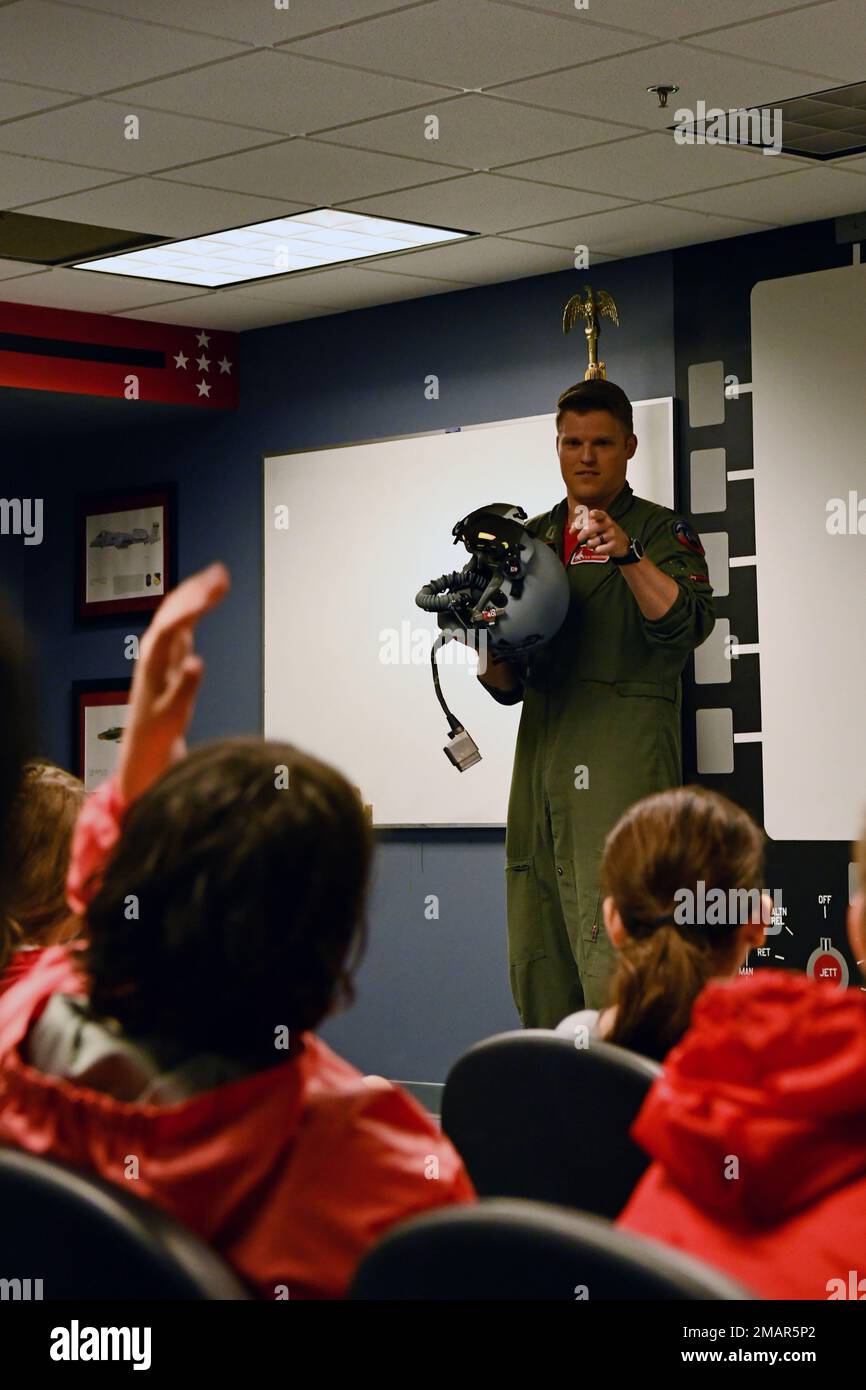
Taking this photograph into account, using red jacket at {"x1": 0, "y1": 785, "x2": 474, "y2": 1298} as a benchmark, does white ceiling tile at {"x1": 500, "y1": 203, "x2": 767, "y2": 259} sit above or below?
above

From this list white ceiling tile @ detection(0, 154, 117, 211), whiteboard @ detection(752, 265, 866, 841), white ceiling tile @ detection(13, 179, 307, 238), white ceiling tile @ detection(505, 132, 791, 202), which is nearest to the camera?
white ceiling tile @ detection(505, 132, 791, 202)

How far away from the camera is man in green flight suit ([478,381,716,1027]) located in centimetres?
462

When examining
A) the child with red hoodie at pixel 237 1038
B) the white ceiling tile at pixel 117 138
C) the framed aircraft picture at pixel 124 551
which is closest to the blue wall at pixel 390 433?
the framed aircraft picture at pixel 124 551

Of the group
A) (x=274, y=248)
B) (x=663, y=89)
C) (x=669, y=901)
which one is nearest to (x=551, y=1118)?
(x=669, y=901)

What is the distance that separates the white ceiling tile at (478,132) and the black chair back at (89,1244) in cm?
335

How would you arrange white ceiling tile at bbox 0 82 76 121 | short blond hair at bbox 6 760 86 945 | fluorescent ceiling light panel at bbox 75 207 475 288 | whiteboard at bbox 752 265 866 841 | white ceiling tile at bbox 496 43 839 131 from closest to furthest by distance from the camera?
short blond hair at bbox 6 760 86 945 < white ceiling tile at bbox 496 43 839 131 < white ceiling tile at bbox 0 82 76 121 < whiteboard at bbox 752 265 866 841 < fluorescent ceiling light panel at bbox 75 207 475 288

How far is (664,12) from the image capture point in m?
3.59

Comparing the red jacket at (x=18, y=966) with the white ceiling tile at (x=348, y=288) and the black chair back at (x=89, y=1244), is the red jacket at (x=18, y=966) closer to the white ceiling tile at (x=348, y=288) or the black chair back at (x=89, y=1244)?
the black chair back at (x=89, y=1244)

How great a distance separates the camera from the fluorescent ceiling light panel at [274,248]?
5.25 metres

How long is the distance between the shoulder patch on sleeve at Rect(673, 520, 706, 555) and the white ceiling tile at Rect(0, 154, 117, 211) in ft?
5.58

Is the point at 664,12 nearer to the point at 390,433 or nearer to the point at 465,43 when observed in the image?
the point at 465,43

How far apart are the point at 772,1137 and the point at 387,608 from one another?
4956 mm

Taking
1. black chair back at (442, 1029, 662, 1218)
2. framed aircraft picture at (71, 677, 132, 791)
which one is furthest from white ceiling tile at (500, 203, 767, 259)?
black chair back at (442, 1029, 662, 1218)

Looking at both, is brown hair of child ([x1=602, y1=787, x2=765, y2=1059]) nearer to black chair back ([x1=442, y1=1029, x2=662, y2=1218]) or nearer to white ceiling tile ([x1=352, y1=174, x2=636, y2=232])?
black chair back ([x1=442, y1=1029, x2=662, y2=1218])
